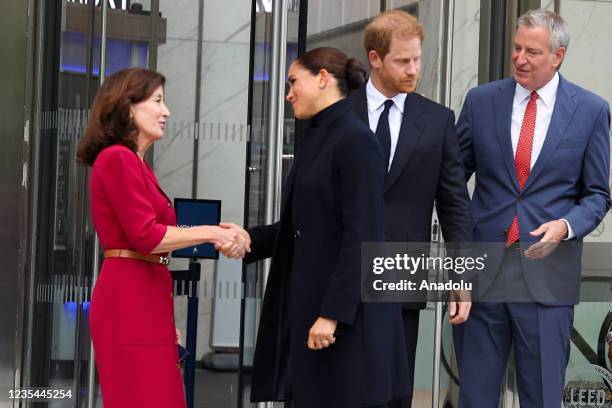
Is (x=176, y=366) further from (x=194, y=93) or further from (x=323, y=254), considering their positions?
(x=194, y=93)

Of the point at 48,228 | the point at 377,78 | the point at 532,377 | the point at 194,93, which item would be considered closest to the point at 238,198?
the point at 194,93

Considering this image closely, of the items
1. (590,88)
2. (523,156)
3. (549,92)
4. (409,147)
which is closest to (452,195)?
(409,147)

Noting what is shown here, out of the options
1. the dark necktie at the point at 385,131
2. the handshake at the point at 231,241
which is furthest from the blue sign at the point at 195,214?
the dark necktie at the point at 385,131

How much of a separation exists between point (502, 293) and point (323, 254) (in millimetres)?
935

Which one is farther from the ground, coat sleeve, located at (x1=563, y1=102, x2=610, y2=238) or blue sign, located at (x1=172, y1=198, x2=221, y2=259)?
coat sleeve, located at (x1=563, y1=102, x2=610, y2=238)

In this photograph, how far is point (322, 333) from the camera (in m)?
3.90

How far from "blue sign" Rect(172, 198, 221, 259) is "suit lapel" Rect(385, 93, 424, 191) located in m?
1.32

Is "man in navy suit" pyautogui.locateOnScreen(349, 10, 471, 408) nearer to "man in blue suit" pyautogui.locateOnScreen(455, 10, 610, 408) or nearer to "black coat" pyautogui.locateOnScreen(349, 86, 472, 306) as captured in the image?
"black coat" pyautogui.locateOnScreen(349, 86, 472, 306)

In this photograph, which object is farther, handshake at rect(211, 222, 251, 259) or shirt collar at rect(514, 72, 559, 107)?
shirt collar at rect(514, 72, 559, 107)

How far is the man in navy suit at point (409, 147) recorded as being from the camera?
4.52m

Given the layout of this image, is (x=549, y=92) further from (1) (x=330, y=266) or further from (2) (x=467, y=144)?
(1) (x=330, y=266)

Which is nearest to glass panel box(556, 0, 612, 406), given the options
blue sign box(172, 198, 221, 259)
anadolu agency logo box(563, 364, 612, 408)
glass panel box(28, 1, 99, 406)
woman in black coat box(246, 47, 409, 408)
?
anadolu agency logo box(563, 364, 612, 408)

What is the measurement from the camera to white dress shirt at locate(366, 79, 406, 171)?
460cm

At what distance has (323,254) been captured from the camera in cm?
403
